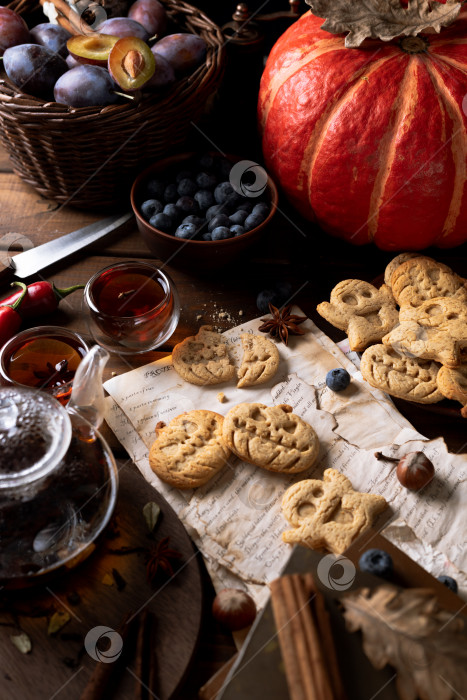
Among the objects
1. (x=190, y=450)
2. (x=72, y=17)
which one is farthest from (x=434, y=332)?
(x=72, y=17)

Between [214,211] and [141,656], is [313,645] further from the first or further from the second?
[214,211]

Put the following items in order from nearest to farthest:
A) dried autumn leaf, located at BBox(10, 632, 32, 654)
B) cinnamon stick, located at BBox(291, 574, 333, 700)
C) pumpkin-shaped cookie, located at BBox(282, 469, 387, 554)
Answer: cinnamon stick, located at BBox(291, 574, 333, 700), dried autumn leaf, located at BBox(10, 632, 32, 654), pumpkin-shaped cookie, located at BBox(282, 469, 387, 554)

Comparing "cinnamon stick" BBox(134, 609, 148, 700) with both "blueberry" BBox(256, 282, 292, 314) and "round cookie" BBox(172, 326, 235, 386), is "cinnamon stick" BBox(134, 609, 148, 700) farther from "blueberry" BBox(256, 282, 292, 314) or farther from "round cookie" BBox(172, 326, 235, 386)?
"blueberry" BBox(256, 282, 292, 314)

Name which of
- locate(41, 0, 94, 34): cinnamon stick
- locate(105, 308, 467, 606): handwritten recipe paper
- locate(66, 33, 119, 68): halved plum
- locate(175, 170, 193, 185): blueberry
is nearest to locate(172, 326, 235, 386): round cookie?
locate(105, 308, 467, 606): handwritten recipe paper

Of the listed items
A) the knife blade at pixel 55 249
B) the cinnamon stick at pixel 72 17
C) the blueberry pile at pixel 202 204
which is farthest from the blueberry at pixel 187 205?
the cinnamon stick at pixel 72 17

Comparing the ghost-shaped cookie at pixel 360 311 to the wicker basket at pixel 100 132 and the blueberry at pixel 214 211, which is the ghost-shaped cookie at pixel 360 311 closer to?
the blueberry at pixel 214 211

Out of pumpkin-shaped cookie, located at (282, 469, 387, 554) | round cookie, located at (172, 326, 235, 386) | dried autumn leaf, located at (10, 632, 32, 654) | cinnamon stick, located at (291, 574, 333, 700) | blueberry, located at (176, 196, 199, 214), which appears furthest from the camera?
blueberry, located at (176, 196, 199, 214)

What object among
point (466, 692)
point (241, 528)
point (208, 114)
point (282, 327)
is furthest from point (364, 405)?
point (208, 114)
